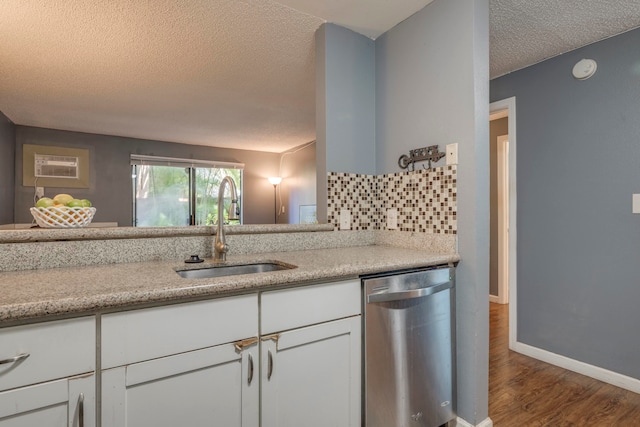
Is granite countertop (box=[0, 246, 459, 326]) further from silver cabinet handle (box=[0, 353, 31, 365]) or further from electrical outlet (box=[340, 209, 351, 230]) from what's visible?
electrical outlet (box=[340, 209, 351, 230])

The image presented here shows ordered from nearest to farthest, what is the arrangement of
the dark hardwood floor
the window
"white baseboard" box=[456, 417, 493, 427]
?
"white baseboard" box=[456, 417, 493, 427] → the dark hardwood floor → the window

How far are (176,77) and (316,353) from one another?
2.59 meters

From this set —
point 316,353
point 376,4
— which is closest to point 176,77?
point 376,4

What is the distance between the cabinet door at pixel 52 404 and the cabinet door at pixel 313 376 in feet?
1.58

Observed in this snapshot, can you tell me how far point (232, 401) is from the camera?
40.3 inches

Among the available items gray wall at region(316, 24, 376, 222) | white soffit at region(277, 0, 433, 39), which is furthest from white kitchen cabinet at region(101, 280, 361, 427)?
white soffit at region(277, 0, 433, 39)

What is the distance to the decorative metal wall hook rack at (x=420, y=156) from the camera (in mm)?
1722

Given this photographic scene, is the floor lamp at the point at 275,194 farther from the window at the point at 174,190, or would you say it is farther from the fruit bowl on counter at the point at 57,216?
the fruit bowl on counter at the point at 57,216

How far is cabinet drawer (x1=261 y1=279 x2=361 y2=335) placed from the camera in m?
1.10

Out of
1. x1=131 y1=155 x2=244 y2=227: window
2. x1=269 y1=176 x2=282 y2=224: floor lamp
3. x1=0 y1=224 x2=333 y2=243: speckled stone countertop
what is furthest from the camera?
x1=269 y1=176 x2=282 y2=224: floor lamp

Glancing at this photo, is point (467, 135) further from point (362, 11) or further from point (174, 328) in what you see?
point (174, 328)

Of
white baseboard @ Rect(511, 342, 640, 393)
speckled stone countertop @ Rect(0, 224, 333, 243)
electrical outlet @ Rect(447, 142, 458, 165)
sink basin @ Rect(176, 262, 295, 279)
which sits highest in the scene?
electrical outlet @ Rect(447, 142, 458, 165)

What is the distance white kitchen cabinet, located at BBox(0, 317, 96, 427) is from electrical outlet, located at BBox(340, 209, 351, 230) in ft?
4.54

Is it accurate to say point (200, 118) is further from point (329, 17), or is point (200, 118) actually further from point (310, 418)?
point (310, 418)
